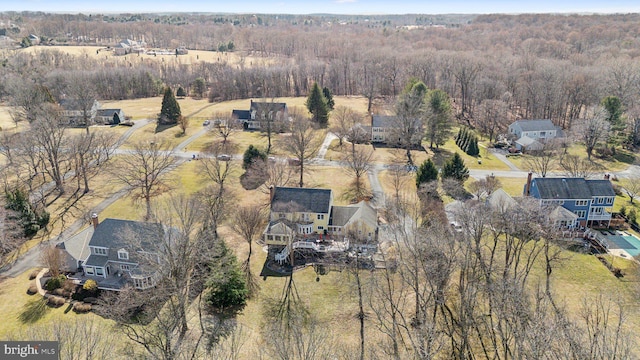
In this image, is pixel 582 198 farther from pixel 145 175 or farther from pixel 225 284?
pixel 145 175

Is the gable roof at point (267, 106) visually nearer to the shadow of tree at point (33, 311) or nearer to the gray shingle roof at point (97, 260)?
the gray shingle roof at point (97, 260)

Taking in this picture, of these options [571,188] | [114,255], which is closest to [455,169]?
[571,188]

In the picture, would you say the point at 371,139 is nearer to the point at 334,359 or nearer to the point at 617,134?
the point at 617,134

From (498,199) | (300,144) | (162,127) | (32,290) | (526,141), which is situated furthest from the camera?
(162,127)

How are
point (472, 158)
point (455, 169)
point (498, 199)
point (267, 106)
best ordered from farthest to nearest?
point (267, 106) < point (472, 158) < point (455, 169) < point (498, 199)

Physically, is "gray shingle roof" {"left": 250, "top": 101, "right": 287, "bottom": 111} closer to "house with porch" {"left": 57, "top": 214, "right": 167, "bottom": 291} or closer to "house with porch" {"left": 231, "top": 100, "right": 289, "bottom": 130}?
"house with porch" {"left": 231, "top": 100, "right": 289, "bottom": 130}

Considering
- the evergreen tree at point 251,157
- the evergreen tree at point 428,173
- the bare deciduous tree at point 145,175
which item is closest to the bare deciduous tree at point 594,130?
the evergreen tree at point 428,173
